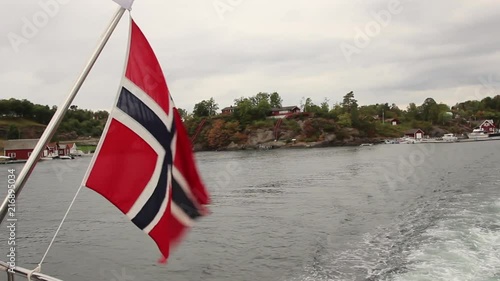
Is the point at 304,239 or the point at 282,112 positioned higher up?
the point at 282,112

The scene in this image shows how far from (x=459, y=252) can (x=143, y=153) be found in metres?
9.36

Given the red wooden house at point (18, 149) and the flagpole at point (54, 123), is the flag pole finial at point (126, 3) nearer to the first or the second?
the flagpole at point (54, 123)

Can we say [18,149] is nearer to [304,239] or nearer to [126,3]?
[304,239]

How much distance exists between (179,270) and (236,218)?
6.19m

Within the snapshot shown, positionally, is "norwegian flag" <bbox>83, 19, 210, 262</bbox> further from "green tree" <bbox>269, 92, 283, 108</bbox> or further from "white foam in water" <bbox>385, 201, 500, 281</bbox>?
"green tree" <bbox>269, 92, 283, 108</bbox>

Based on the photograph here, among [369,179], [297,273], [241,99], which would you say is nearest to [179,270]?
[297,273]

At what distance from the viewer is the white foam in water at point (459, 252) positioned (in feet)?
29.2

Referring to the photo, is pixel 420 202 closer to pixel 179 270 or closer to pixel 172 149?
pixel 179 270

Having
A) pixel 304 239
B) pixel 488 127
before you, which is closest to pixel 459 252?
pixel 304 239

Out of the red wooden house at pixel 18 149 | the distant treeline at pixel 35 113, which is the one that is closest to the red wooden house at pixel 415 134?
the distant treeline at pixel 35 113

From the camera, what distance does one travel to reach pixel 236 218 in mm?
16844

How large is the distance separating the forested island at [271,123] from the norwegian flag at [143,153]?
92.7 metres

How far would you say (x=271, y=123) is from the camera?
122312 mm

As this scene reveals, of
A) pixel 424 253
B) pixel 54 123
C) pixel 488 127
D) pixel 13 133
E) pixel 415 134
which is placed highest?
pixel 13 133
